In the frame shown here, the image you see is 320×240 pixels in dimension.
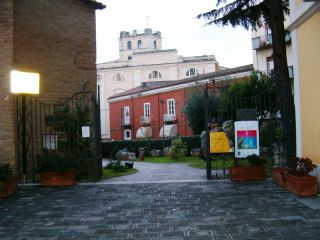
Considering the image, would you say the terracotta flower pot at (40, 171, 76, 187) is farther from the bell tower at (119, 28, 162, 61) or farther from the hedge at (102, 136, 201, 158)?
the bell tower at (119, 28, 162, 61)

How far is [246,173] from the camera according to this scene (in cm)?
→ 1115

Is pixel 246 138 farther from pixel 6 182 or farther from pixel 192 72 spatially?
pixel 192 72

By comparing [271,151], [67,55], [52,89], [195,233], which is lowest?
[195,233]

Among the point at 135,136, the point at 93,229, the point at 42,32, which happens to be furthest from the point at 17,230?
the point at 135,136

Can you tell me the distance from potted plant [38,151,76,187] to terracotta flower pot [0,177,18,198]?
3.15ft

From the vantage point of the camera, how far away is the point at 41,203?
8.80m

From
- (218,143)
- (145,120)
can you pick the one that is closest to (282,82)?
(218,143)

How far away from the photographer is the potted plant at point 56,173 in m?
11.3

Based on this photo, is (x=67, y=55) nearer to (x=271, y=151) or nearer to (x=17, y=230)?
(x=271, y=151)

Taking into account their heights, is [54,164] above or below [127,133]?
below

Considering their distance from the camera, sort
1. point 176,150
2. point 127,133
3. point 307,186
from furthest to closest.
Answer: point 127,133 < point 176,150 < point 307,186

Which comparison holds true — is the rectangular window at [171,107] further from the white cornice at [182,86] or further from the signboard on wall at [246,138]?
the signboard on wall at [246,138]

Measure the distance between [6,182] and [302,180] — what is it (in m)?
6.65

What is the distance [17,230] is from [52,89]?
8.24m
